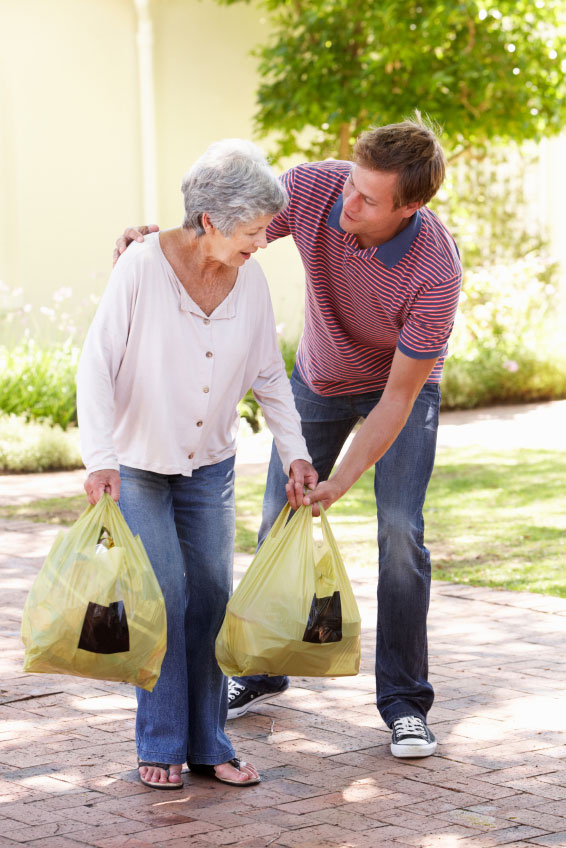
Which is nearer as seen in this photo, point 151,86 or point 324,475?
point 324,475

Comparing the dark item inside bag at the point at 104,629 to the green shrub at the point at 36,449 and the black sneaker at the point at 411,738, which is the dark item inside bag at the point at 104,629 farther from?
the green shrub at the point at 36,449

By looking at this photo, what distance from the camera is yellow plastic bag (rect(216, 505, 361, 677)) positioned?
10.6 ft

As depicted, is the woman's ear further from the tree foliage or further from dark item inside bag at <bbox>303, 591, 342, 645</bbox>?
the tree foliage

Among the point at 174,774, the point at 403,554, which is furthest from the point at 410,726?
the point at 174,774

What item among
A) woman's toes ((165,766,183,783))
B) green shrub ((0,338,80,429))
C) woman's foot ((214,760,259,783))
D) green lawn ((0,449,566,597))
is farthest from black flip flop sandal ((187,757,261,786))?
green shrub ((0,338,80,429))

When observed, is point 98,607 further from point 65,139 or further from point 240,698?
point 65,139

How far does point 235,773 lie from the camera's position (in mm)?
3391

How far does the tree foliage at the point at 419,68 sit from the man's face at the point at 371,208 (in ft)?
27.5

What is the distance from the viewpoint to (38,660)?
3059 millimetres

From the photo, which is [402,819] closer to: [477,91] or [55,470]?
[55,470]

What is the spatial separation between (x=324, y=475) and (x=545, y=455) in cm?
614

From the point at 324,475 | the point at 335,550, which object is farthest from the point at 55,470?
the point at 335,550

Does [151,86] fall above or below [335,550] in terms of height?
above

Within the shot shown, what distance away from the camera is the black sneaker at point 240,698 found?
4023 millimetres
